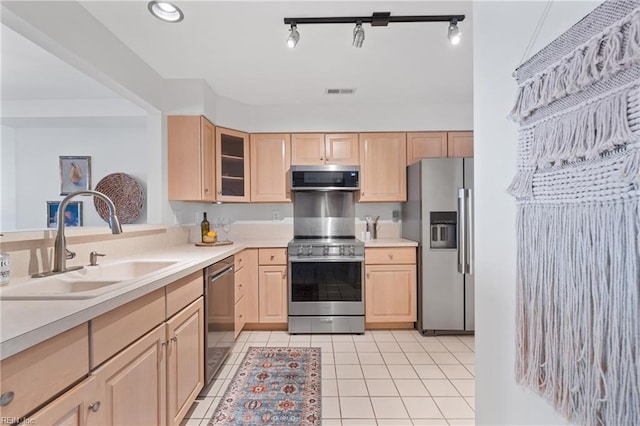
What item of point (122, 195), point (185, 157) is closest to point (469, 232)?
point (185, 157)

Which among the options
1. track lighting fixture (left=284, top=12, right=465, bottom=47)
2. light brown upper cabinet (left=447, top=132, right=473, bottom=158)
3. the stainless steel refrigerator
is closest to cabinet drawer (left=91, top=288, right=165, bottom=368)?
track lighting fixture (left=284, top=12, right=465, bottom=47)

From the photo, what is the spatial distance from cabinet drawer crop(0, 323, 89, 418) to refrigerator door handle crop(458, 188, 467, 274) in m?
2.84

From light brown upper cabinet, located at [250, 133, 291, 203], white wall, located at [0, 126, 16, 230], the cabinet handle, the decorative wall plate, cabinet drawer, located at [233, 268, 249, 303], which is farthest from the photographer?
white wall, located at [0, 126, 16, 230]

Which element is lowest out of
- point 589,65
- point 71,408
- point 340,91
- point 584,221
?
point 71,408

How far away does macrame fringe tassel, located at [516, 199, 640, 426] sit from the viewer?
1.70 feet

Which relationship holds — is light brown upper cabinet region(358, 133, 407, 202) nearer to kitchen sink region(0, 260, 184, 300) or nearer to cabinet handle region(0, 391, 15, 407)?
kitchen sink region(0, 260, 184, 300)

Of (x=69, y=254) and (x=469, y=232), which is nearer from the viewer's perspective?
(x=69, y=254)

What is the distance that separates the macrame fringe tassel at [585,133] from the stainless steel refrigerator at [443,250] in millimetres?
2247

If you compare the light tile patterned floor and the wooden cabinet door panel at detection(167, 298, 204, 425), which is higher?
the wooden cabinet door panel at detection(167, 298, 204, 425)

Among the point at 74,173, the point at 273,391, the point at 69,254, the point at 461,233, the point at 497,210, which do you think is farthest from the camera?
the point at 74,173

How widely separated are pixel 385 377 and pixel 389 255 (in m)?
1.21

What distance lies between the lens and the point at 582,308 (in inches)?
23.7

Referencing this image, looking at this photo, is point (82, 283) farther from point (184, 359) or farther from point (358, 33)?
point (358, 33)

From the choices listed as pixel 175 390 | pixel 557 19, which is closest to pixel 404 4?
pixel 557 19
